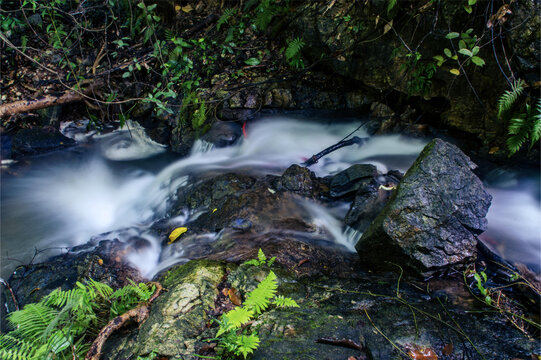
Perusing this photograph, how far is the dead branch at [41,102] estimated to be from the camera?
5883mm

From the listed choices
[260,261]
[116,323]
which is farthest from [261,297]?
[116,323]

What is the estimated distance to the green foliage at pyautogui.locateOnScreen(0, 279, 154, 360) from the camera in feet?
6.60

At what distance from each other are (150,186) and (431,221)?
4.51m

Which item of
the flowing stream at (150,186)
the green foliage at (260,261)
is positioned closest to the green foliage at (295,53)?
the flowing stream at (150,186)

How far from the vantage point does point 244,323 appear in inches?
76.1

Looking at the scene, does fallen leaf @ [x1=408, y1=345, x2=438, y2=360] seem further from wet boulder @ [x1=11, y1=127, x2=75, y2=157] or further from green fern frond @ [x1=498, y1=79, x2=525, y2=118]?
wet boulder @ [x1=11, y1=127, x2=75, y2=157]

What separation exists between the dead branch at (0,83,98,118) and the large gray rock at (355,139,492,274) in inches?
230

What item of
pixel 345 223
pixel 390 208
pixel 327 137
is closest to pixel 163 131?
pixel 327 137

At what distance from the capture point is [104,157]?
6.21 metres

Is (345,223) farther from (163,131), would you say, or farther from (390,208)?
(163,131)

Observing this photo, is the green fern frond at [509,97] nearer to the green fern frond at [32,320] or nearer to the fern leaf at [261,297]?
the fern leaf at [261,297]

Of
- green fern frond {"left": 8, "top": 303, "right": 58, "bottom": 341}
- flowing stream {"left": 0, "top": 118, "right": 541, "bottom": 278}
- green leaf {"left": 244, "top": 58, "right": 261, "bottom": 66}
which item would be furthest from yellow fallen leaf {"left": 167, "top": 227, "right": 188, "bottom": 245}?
green leaf {"left": 244, "top": 58, "right": 261, "bottom": 66}

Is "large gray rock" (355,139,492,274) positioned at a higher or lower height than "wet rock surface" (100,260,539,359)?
higher

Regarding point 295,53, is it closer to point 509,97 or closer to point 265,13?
point 265,13
